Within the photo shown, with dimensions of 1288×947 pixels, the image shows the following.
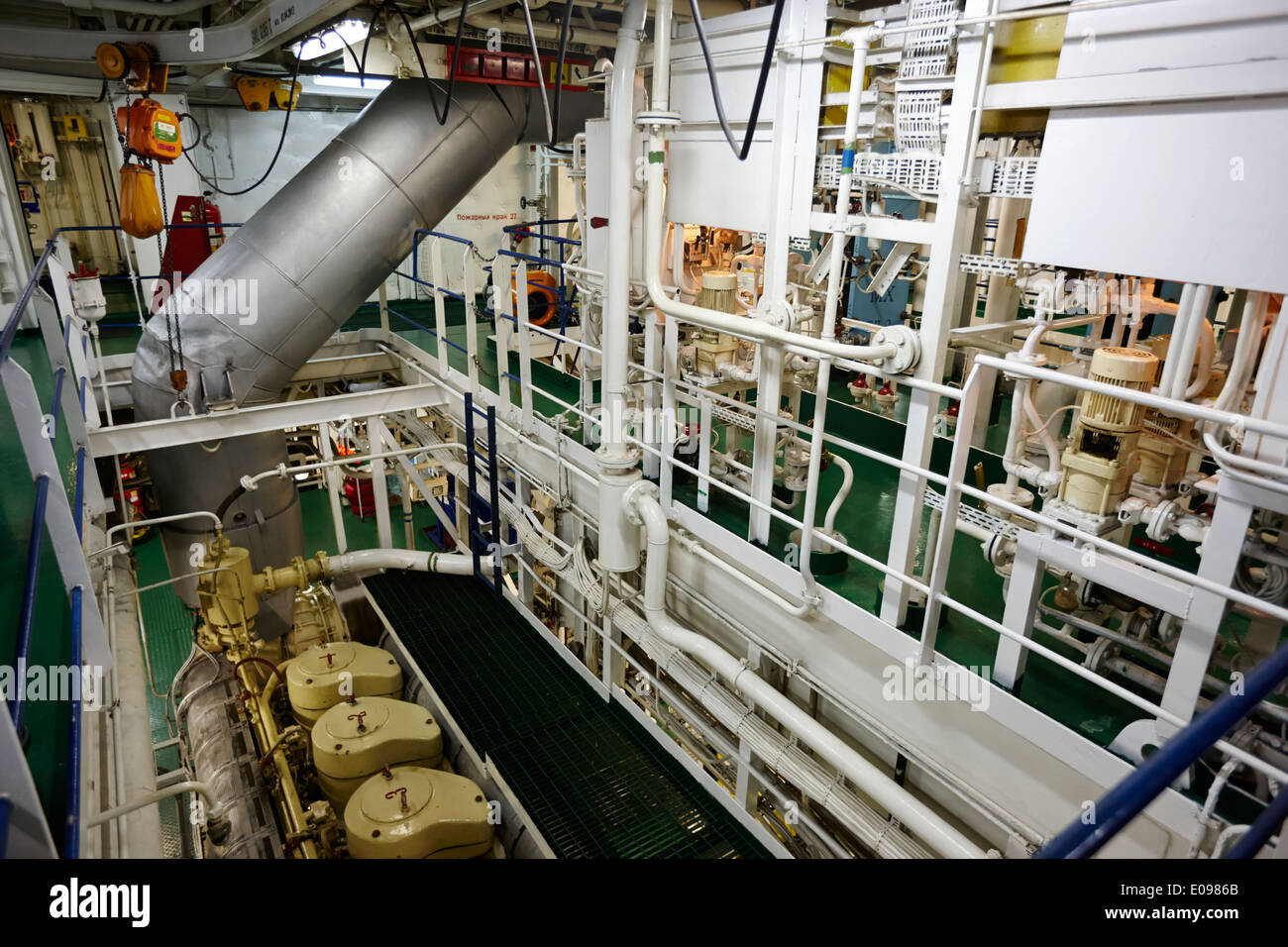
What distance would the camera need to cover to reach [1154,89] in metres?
2.08

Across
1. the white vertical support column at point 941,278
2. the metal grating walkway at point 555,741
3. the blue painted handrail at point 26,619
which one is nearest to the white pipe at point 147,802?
the blue painted handrail at point 26,619

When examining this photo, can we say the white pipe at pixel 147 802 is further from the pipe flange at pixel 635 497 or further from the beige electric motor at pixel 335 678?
the pipe flange at pixel 635 497

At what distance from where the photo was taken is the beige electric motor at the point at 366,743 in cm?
451

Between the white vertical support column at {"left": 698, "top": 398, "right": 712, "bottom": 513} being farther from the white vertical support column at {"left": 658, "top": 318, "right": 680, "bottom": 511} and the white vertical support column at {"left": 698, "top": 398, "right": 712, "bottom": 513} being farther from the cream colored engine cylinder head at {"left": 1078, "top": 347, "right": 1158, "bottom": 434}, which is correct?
the cream colored engine cylinder head at {"left": 1078, "top": 347, "right": 1158, "bottom": 434}

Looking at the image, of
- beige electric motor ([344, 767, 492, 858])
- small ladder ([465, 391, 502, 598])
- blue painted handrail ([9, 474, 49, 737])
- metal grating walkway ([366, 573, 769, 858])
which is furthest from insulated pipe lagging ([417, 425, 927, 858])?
blue painted handrail ([9, 474, 49, 737])

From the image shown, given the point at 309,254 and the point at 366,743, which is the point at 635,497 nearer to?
the point at 366,743

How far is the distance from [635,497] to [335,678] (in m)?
2.50

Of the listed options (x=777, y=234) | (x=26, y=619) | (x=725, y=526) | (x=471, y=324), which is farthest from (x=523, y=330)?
(x=26, y=619)

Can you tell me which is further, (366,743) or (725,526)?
(366,743)

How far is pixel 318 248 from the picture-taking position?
5082mm

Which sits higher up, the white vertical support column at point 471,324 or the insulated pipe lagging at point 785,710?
the white vertical support column at point 471,324

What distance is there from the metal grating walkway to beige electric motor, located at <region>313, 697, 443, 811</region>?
244 millimetres

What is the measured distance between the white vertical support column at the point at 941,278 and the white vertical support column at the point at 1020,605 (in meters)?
0.44

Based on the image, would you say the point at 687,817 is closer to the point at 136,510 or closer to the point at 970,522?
the point at 970,522
